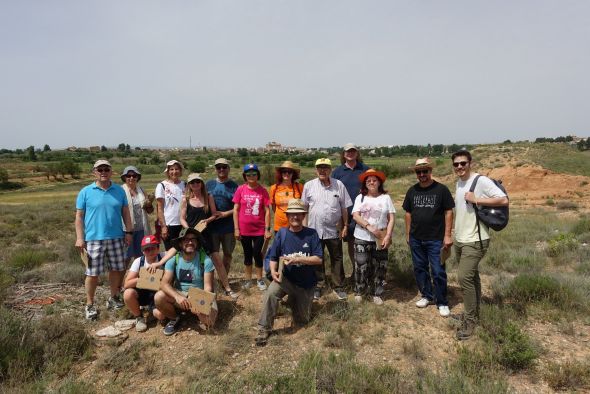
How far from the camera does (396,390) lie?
3.08 m

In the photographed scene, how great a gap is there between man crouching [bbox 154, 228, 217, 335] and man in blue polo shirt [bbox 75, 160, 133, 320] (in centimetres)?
103

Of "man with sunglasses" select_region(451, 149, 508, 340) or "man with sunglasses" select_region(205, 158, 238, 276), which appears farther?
"man with sunglasses" select_region(205, 158, 238, 276)

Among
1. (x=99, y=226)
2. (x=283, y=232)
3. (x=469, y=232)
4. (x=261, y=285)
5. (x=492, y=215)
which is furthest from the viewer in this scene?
(x=261, y=285)

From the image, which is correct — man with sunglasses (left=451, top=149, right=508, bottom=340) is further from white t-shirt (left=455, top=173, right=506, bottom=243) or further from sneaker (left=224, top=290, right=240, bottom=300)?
sneaker (left=224, top=290, right=240, bottom=300)

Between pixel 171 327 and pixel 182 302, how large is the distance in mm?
455

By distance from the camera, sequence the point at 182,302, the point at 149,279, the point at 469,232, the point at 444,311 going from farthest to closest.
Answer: the point at 444,311 < the point at 149,279 < the point at 182,302 < the point at 469,232

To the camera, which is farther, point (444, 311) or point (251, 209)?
point (251, 209)

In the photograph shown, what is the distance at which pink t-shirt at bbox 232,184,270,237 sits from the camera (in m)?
5.05

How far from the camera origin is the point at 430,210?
14.3 ft

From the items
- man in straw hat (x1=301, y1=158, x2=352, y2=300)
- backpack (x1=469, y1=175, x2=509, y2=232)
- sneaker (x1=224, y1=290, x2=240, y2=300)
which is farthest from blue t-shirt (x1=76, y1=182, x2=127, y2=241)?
backpack (x1=469, y1=175, x2=509, y2=232)

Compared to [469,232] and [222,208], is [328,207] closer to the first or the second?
→ [222,208]

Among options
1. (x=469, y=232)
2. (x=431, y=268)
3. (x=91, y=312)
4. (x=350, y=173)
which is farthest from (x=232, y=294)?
(x=469, y=232)

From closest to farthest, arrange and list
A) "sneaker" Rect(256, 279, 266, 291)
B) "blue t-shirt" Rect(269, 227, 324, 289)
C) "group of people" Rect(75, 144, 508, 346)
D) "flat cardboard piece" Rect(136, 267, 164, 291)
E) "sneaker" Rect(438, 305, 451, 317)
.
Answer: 1. "group of people" Rect(75, 144, 508, 346)
2. "blue t-shirt" Rect(269, 227, 324, 289)
3. "flat cardboard piece" Rect(136, 267, 164, 291)
4. "sneaker" Rect(438, 305, 451, 317)
5. "sneaker" Rect(256, 279, 266, 291)

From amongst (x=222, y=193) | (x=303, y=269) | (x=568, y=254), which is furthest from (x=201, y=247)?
(x=568, y=254)
